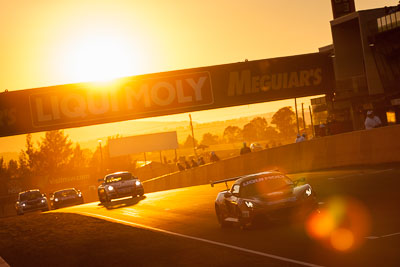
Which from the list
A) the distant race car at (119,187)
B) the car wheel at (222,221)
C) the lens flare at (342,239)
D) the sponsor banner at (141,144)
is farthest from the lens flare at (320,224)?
the sponsor banner at (141,144)

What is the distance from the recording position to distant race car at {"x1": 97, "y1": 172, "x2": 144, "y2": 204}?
33000mm

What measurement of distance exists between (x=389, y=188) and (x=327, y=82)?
50.6 feet

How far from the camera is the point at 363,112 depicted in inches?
1470

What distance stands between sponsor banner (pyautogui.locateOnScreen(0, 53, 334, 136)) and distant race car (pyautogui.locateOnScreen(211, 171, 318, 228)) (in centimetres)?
1504

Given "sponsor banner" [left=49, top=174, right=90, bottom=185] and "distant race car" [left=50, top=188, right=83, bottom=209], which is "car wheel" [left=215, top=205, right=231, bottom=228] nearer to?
"distant race car" [left=50, top=188, right=83, bottom=209]

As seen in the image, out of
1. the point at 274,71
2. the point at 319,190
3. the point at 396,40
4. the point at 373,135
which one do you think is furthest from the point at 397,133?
the point at 396,40

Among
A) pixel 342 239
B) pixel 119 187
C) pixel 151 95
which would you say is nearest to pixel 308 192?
pixel 342 239

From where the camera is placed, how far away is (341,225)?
43.4 feet

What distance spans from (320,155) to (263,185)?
15.3 m

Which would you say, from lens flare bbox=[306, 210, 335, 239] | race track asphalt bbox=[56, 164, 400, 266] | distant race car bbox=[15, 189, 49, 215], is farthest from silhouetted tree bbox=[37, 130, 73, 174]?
lens flare bbox=[306, 210, 335, 239]

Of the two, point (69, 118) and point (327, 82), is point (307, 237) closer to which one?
point (69, 118)

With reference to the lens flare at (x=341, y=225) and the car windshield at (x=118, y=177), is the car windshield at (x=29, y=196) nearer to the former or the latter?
the car windshield at (x=118, y=177)

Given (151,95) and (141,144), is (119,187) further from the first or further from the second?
(141,144)

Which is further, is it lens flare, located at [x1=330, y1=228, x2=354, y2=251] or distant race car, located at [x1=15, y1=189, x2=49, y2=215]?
distant race car, located at [x1=15, y1=189, x2=49, y2=215]
